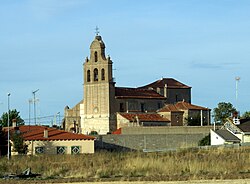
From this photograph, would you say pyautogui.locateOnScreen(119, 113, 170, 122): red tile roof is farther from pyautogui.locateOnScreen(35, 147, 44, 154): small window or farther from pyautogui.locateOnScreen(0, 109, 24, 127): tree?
pyautogui.locateOnScreen(35, 147, 44, 154): small window

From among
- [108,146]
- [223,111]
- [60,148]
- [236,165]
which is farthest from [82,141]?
[223,111]

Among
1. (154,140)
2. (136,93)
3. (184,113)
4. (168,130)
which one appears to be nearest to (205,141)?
(154,140)

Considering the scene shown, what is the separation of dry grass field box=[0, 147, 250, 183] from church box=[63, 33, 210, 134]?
5006 centimetres

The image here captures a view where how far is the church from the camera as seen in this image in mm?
108250

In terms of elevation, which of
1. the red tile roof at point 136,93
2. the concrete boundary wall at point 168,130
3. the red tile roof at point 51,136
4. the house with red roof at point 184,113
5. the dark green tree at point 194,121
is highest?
the red tile roof at point 136,93

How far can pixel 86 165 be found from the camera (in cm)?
4922

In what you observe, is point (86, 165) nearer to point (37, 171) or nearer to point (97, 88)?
point (37, 171)

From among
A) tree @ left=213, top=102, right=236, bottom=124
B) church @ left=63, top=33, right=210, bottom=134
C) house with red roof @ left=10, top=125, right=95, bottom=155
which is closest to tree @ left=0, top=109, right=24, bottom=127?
church @ left=63, top=33, right=210, bottom=134

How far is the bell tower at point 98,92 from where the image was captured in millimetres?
110062

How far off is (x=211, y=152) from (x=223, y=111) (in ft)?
202

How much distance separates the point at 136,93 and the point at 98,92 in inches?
277

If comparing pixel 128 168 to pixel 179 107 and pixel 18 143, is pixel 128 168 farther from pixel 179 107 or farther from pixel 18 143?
pixel 179 107

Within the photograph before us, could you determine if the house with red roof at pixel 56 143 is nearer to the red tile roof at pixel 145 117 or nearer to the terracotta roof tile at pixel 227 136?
the terracotta roof tile at pixel 227 136

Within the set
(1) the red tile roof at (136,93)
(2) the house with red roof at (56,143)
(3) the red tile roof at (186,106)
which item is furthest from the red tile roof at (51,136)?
(3) the red tile roof at (186,106)
